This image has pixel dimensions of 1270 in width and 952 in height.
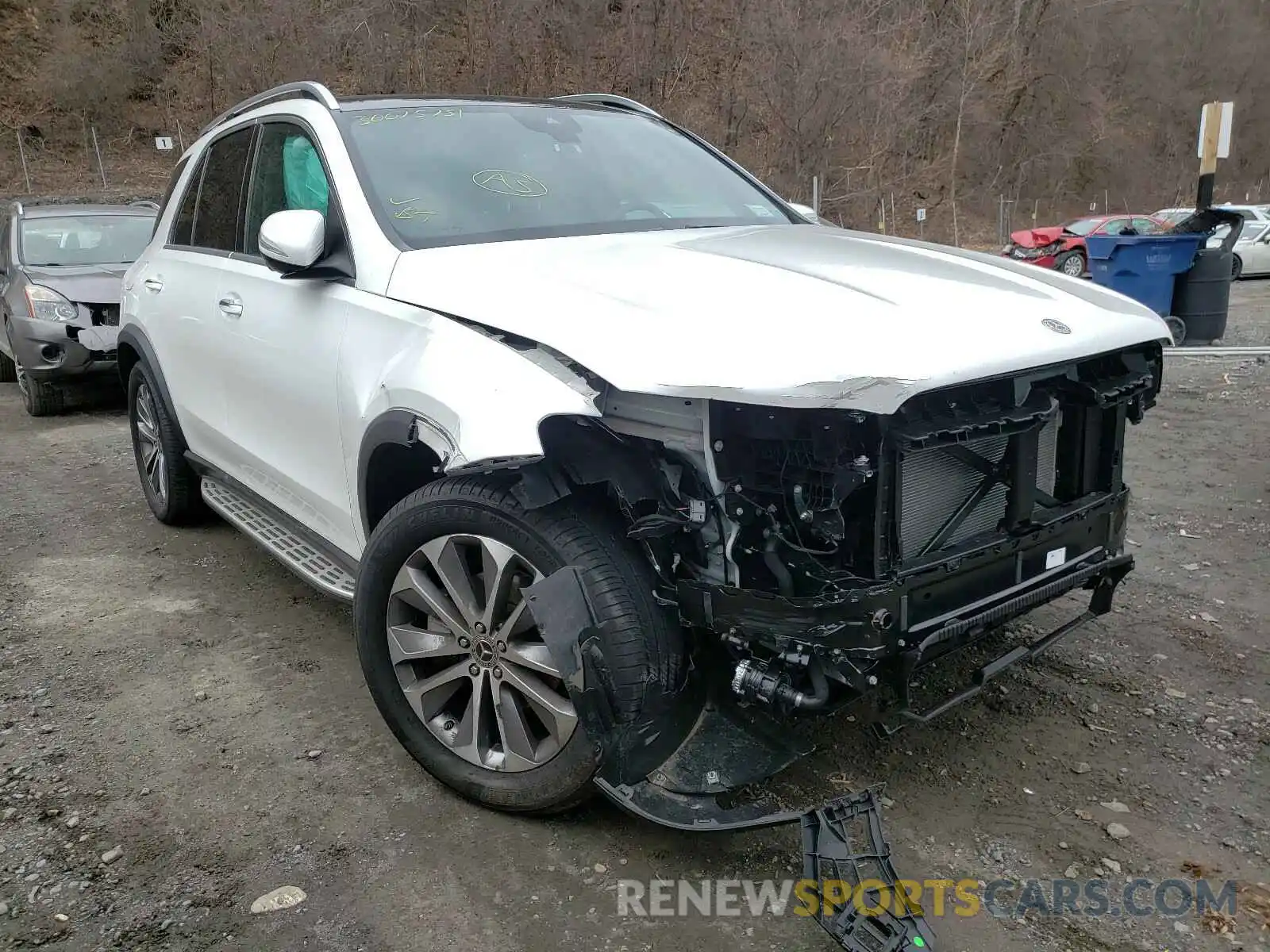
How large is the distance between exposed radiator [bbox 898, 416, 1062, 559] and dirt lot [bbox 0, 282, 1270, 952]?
803 mm

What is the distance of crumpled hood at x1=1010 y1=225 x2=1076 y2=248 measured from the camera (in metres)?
20.0

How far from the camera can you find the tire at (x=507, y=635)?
7.73ft

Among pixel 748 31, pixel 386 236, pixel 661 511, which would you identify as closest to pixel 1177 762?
pixel 661 511

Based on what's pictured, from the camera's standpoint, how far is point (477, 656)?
8.80 ft

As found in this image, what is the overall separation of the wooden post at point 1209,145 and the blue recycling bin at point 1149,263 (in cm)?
85

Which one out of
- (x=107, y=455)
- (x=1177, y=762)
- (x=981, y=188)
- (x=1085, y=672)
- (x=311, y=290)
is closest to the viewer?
(x=1177, y=762)

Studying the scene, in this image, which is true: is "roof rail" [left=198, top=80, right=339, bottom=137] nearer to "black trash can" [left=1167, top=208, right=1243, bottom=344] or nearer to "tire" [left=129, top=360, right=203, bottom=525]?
"tire" [left=129, top=360, right=203, bottom=525]

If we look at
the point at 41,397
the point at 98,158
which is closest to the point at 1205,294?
the point at 41,397

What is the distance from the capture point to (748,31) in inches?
1252

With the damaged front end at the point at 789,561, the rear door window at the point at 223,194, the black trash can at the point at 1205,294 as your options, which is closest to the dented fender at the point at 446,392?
the damaged front end at the point at 789,561

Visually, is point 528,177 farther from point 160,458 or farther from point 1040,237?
point 1040,237

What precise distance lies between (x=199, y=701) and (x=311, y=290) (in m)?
1.48

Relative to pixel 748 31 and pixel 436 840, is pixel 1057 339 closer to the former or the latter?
pixel 436 840

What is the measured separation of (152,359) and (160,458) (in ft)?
1.99
